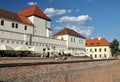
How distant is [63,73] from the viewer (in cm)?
1488

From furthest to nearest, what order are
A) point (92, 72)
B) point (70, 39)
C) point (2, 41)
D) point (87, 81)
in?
1. point (70, 39)
2. point (2, 41)
3. point (92, 72)
4. point (87, 81)

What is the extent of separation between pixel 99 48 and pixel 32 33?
139 ft

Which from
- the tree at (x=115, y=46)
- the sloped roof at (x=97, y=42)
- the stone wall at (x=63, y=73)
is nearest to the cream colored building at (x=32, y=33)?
the stone wall at (x=63, y=73)

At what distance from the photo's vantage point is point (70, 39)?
53.4 metres

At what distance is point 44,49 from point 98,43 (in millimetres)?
44212

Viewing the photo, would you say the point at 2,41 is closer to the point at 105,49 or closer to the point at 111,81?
the point at 111,81

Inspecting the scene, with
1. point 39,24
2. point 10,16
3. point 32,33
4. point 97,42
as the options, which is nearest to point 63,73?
point 10,16

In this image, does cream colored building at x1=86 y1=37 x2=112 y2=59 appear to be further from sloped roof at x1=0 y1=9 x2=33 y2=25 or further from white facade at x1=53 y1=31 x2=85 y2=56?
sloped roof at x1=0 y1=9 x2=33 y2=25

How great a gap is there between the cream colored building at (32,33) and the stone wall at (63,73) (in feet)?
39.0

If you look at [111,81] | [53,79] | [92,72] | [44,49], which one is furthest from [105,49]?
[53,79]

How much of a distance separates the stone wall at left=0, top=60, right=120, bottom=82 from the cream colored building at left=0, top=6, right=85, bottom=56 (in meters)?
11.9

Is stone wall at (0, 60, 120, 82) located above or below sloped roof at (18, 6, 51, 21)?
below

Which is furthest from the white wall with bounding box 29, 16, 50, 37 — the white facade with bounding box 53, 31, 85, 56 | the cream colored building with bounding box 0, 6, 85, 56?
the white facade with bounding box 53, 31, 85, 56

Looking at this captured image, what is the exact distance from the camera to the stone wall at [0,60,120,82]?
10772 mm
